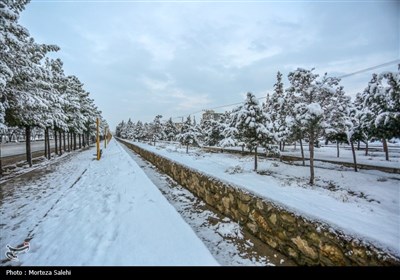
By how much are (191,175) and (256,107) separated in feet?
20.6

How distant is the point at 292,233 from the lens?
4.40 meters

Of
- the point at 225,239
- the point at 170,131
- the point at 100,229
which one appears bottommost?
the point at 225,239

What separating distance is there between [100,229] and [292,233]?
410cm

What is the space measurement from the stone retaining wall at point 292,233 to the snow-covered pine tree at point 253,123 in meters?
6.48

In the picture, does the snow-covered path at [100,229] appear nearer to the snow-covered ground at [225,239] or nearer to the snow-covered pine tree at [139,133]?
the snow-covered ground at [225,239]

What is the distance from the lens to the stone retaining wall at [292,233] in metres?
3.18

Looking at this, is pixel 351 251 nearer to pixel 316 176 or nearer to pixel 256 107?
pixel 256 107

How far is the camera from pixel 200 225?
6.34m

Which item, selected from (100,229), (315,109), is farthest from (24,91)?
(315,109)

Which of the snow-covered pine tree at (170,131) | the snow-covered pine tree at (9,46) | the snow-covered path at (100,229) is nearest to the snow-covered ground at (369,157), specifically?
the snow-covered path at (100,229)

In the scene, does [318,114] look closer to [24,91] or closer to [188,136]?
[24,91]

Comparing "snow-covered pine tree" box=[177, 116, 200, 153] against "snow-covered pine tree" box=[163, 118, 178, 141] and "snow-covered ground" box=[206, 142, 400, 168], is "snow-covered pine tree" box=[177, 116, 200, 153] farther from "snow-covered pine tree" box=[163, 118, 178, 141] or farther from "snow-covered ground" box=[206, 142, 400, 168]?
"snow-covered pine tree" box=[163, 118, 178, 141]

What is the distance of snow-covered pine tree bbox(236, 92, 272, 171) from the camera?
13383mm
